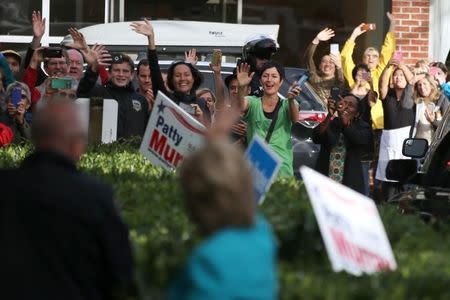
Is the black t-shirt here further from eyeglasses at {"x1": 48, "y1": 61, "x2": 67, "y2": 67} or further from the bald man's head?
the bald man's head

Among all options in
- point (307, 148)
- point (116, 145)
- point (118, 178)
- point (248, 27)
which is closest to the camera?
point (118, 178)

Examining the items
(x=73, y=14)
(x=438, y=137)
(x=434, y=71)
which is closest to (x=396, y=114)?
(x=434, y=71)

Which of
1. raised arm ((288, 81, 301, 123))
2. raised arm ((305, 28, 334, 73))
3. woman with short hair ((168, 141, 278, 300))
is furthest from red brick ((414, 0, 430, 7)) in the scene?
woman with short hair ((168, 141, 278, 300))

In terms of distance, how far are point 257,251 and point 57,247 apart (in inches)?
56.0

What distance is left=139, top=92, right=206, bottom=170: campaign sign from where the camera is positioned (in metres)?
9.26

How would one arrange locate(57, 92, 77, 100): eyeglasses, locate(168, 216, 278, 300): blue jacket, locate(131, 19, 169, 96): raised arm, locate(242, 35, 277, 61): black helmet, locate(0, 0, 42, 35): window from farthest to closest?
1. locate(0, 0, 42, 35): window
2. locate(242, 35, 277, 61): black helmet
3. locate(131, 19, 169, 96): raised arm
4. locate(57, 92, 77, 100): eyeglasses
5. locate(168, 216, 278, 300): blue jacket

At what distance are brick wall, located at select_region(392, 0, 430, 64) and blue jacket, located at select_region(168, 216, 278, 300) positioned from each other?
18.0 metres

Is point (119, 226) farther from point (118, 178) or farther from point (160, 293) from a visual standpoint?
point (118, 178)

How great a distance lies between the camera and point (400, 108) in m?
17.1

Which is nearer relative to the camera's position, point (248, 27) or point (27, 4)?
point (248, 27)

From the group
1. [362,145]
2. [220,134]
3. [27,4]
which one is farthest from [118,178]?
[27,4]

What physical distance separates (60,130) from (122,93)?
8719mm

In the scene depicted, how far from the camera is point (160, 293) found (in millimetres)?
5523

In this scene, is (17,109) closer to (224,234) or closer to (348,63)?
(348,63)
